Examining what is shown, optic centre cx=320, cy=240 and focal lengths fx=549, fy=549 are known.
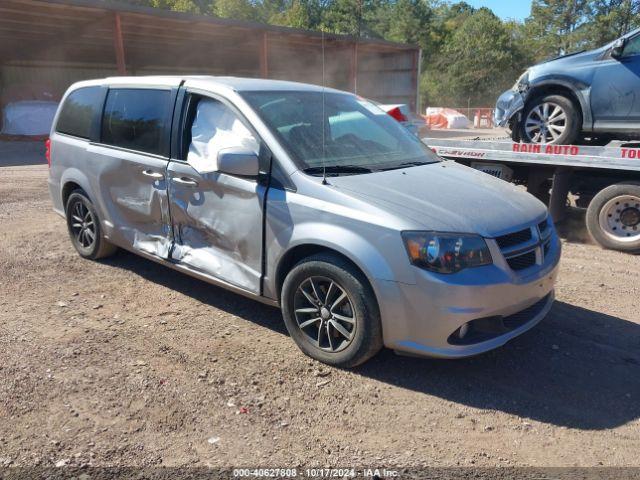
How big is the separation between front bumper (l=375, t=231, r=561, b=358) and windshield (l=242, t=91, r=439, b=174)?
1.05m

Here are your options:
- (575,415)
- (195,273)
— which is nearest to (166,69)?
(195,273)

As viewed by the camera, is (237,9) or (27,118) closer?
(27,118)

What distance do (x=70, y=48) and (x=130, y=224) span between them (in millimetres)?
26188

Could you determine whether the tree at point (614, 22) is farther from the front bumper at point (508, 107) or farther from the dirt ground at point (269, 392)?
the dirt ground at point (269, 392)

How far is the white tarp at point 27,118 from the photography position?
21.5 metres

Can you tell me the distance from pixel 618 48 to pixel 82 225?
658cm

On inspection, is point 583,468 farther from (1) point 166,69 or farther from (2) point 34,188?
(1) point 166,69

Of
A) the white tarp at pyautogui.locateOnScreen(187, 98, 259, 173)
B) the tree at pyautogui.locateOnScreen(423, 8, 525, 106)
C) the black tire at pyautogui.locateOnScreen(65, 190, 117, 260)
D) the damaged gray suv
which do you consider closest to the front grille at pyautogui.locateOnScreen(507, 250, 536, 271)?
the white tarp at pyautogui.locateOnScreen(187, 98, 259, 173)

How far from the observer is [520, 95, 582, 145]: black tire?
23.5 feet

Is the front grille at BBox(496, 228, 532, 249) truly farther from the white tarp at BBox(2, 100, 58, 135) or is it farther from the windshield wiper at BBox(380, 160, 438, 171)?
the white tarp at BBox(2, 100, 58, 135)

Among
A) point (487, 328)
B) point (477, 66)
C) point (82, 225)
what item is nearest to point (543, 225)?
point (487, 328)

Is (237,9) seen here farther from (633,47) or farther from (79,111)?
(79,111)

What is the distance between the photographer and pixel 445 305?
3.09m

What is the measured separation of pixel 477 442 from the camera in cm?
289
